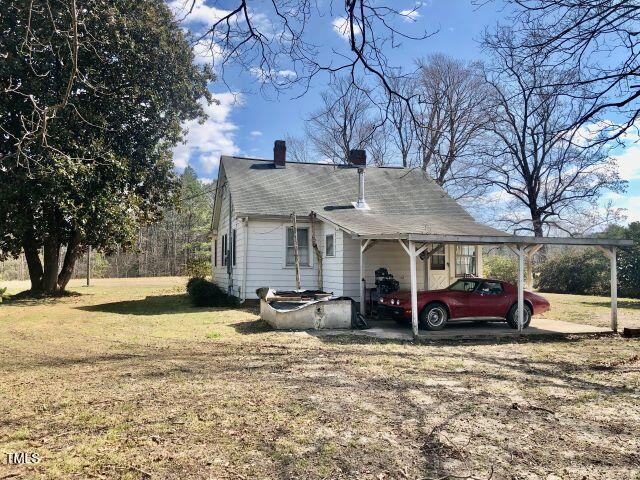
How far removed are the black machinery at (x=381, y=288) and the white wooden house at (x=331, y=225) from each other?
0.66 metres

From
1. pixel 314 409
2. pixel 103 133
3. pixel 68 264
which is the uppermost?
pixel 103 133

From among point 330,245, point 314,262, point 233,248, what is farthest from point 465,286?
point 233,248

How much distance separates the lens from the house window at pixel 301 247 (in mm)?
17578

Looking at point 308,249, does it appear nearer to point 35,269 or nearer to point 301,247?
point 301,247

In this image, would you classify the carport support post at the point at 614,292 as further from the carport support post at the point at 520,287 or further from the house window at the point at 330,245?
the house window at the point at 330,245

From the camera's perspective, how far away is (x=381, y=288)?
14.6 meters

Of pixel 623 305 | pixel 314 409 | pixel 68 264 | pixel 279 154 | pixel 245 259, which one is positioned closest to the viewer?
pixel 314 409

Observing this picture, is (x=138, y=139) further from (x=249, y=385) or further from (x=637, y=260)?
(x=637, y=260)

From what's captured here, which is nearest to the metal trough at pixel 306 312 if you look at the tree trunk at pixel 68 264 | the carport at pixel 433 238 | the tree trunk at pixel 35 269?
the carport at pixel 433 238

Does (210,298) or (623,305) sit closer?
(210,298)

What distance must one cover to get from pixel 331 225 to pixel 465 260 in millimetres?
5298

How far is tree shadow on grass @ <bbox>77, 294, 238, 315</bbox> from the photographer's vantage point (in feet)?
51.9

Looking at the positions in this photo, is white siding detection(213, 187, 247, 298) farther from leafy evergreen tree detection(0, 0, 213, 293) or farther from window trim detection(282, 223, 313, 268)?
leafy evergreen tree detection(0, 0, 213, 293)

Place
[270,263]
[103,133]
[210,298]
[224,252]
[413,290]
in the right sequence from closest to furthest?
[413,290], [270,263], [210,298], [103,133], [224,252]
